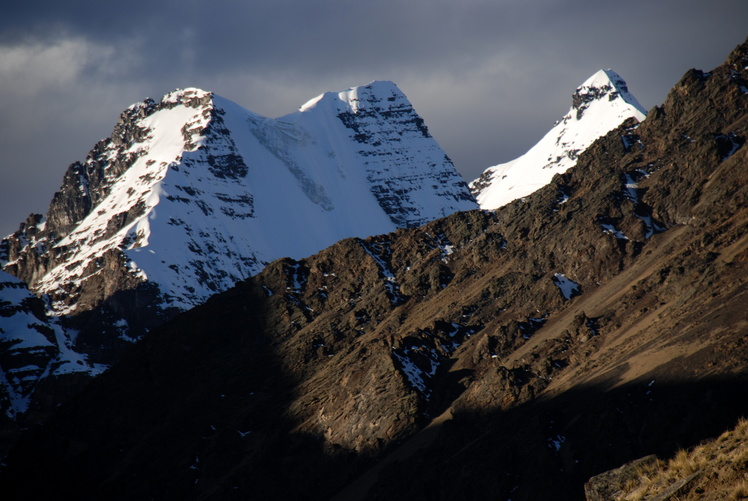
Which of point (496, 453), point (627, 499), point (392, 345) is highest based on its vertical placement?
point (392, 345)

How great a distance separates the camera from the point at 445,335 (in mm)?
128375

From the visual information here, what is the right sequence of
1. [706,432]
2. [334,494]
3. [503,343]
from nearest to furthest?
[706,432] < [334,494] < [503,343]

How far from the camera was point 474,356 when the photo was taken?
397 feet

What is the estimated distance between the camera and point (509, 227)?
154625 mm

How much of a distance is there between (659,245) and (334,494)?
206 ft

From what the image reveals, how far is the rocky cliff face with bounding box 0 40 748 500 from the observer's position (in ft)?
285

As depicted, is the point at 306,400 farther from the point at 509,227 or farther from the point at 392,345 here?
the point at 509,227

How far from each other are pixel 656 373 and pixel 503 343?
35798 mm

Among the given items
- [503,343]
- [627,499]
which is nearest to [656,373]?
[503,343]

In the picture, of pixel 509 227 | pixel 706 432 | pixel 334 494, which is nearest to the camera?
pixel 706 432

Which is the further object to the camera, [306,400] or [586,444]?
[306,400]

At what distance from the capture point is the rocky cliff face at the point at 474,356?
86938 millimetres

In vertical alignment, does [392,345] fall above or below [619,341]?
above

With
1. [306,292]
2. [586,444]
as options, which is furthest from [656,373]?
[306,292]
